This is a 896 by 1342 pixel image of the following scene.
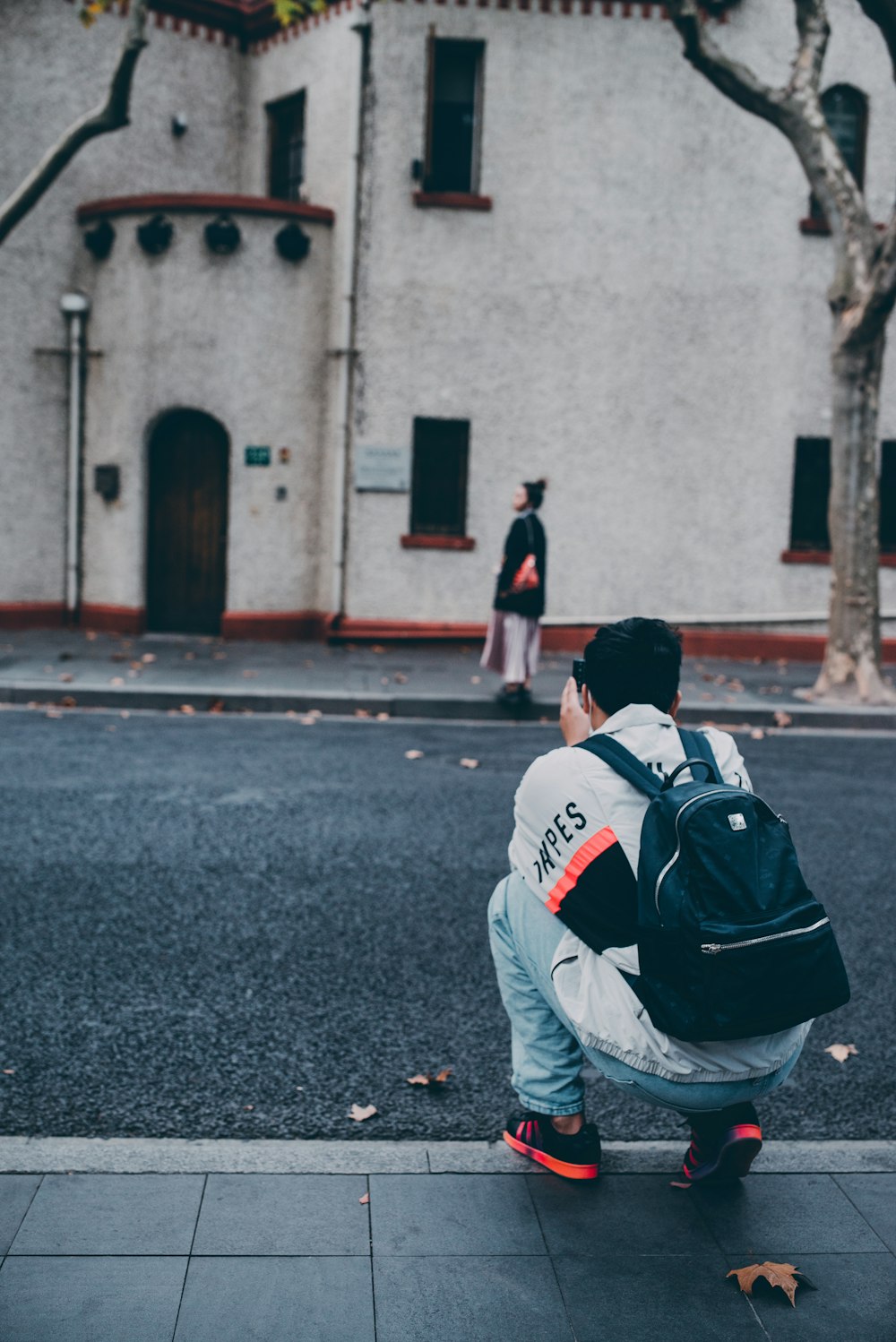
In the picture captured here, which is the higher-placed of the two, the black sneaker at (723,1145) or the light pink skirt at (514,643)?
the light pink skirt at (514,643)

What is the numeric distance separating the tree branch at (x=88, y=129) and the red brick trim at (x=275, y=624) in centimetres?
495

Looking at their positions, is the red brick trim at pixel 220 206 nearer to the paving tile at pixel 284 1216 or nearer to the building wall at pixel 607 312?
the building wall at pixel 607 312

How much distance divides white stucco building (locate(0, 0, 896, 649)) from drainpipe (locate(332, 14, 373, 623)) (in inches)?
1.5

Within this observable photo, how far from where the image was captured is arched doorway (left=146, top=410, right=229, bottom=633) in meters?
16.6

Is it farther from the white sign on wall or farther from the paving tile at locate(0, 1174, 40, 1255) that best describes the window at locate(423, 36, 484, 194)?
the paving tile at locate(0, 1174, 40, 1255)

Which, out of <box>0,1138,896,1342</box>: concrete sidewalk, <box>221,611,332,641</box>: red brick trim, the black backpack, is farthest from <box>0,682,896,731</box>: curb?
the black backpack

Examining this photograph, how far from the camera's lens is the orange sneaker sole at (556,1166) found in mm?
3443

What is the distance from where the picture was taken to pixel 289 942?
552 centimetres

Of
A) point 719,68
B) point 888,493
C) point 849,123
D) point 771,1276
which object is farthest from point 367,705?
point 849,123

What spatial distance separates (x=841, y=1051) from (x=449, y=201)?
43.4 feet

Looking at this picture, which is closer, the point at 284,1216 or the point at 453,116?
the point at 284,1216

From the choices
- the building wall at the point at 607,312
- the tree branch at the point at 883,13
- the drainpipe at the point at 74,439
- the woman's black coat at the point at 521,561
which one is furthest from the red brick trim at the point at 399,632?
the tree branch at the point at 883,13

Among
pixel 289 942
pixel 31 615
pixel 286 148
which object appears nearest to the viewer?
pixel 289 942

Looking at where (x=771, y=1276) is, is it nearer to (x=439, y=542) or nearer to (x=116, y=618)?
(x=439, y=542)
